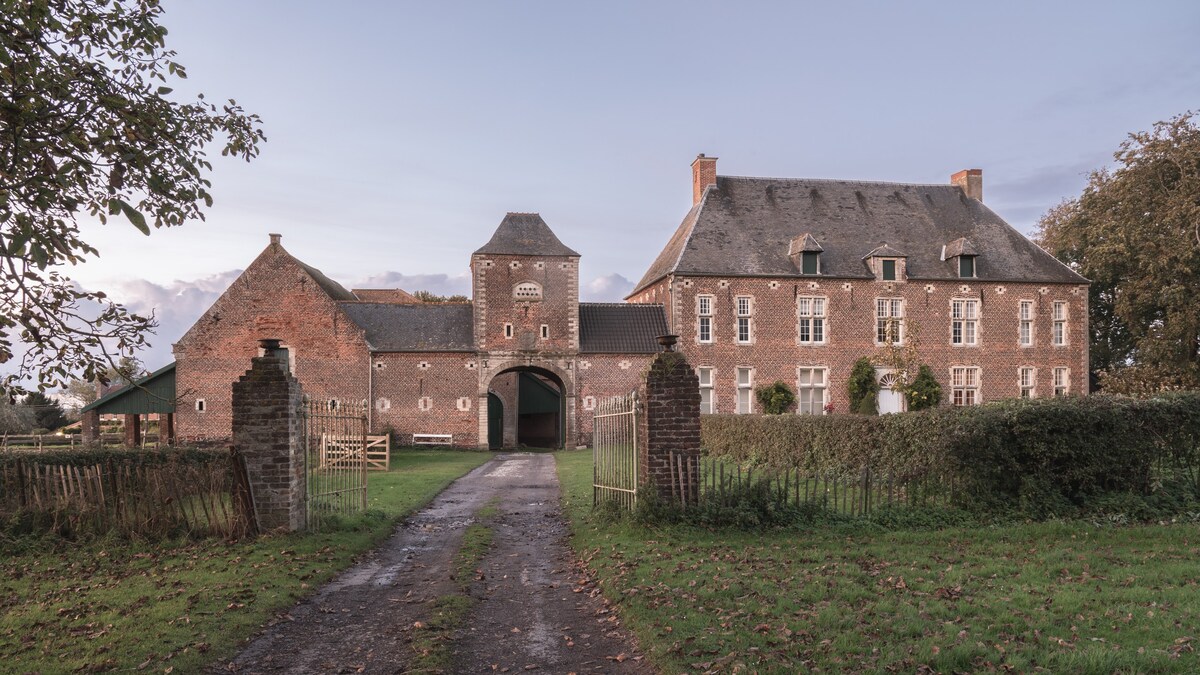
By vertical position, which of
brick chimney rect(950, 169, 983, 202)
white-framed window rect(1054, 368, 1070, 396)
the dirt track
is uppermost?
brick chimney rect(950, 169, 983, 202)

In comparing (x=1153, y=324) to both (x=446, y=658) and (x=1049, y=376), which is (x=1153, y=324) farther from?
(x=446, y=658)

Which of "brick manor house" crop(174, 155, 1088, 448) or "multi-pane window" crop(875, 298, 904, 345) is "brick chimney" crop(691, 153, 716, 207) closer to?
"brick manor house" crop(174, 155, 1088, 448)

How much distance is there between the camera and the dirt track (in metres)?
6.21

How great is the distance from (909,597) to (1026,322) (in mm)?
34519

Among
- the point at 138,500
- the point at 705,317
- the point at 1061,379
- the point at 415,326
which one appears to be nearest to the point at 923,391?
the point at 1061,379

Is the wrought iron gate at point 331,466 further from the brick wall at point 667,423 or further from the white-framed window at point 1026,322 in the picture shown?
the white-framed window at point 1026,322

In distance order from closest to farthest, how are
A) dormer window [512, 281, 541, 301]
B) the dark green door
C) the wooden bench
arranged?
the wooden bench < dormer window [512, 281, 541, 301] < the dark green door

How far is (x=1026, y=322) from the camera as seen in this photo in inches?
1475

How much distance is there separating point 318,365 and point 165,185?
28962 mm

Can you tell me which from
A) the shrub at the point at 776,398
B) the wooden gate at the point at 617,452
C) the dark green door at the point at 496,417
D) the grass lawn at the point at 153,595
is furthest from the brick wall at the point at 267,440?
the dark green door at the point at 496,417

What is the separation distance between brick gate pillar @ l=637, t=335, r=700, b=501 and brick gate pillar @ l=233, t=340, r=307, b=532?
480cm

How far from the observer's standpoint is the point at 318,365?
1326 inches

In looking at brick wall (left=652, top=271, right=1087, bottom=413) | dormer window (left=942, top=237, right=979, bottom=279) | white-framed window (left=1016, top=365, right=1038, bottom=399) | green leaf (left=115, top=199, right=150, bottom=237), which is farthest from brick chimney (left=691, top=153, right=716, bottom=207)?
green leaf (left=115, top=199, right=150, bottom=237)

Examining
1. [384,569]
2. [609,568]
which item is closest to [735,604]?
[609,568]
